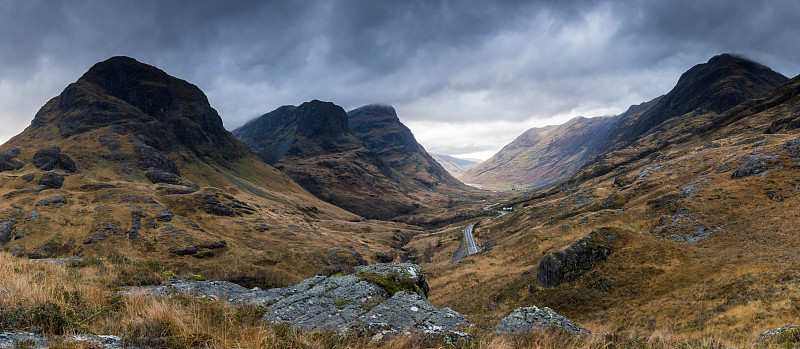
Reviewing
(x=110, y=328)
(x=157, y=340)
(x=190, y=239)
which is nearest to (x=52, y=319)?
(x=110, y=328)

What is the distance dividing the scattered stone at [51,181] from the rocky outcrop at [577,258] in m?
133

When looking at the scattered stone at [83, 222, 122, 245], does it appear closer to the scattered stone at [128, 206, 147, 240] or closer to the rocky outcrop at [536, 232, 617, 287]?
the scattered stone at [128, 206, 147, 240]

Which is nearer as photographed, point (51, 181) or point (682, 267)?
point (682, 267)

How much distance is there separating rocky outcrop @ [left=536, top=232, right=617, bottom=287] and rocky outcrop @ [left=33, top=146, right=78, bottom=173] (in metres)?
168

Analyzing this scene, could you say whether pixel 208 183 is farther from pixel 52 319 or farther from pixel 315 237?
pixel 52 319

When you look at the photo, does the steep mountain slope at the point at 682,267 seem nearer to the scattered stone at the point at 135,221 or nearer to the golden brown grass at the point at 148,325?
the golden brown grass at the point at 148,325

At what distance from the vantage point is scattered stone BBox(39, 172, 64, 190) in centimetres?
8766

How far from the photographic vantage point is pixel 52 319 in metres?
4.85

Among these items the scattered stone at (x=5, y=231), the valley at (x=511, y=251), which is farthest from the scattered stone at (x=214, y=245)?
the scattered stone at (x=5, y=231)

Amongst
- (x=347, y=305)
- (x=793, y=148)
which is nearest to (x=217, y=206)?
(x=347, y=305)

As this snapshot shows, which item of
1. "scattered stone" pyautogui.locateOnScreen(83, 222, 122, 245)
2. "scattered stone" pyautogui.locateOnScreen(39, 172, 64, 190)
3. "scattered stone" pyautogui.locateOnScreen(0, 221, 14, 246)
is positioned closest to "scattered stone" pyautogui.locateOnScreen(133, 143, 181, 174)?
"scattered stone" pyautogui.locateOnScreen(39, 172, 64, 190)

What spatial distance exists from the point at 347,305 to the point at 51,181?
131 meters

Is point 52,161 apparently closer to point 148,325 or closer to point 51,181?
point 51,181

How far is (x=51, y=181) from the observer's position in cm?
8950
